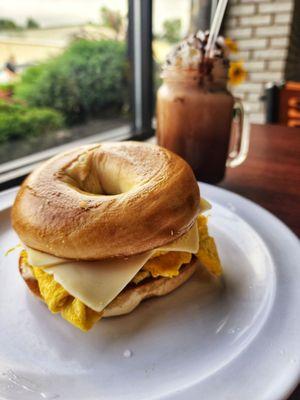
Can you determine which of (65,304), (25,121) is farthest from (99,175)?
(25,121)

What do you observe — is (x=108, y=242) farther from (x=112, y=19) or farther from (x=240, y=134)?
(x=112, y=19)

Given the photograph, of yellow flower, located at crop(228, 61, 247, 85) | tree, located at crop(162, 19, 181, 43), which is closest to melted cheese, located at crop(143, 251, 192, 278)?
yellow flower, located at crop(228, 61, 247, 85)

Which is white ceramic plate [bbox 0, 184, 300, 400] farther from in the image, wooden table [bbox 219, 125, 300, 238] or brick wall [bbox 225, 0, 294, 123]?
brick wall [bbox 225, 0, 294, 123]

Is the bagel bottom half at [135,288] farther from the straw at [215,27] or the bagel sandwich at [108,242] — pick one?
the straw at [215,27]

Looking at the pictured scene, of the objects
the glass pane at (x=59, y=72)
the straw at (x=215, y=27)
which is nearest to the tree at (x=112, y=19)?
the glass pane at (x=59, y=72)

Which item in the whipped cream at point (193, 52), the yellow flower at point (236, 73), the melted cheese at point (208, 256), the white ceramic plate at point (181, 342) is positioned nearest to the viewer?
the white ceramic plate at point (181, 342)

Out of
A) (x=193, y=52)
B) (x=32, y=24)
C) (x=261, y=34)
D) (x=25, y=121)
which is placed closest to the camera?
(x=193, y=52)
